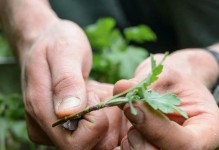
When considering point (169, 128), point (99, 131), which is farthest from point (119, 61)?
point (169, 128)

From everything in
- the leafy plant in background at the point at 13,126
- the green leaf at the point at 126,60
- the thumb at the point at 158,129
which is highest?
the thumb at the point at 158,129

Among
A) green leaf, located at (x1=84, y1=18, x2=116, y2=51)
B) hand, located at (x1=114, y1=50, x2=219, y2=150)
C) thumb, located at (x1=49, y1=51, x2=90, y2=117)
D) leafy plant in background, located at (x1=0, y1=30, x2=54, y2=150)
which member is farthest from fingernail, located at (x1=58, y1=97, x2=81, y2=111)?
green leaf, located at (x1=84, y1=18, x2=116, y2=51)

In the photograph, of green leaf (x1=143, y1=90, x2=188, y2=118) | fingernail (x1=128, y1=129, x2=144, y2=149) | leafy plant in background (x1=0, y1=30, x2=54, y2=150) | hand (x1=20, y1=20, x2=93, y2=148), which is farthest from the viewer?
leafy plant in background (x1=0, y1=30, x2=54, y2=150)

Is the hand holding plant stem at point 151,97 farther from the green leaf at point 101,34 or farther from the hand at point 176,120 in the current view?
the green leaf at point 101,34

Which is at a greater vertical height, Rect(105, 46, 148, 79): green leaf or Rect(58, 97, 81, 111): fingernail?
Rect(58, 97, 81, 111): fingernail

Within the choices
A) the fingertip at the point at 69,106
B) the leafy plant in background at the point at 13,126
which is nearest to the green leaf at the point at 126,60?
the leafy plant in background at the point at 13,126

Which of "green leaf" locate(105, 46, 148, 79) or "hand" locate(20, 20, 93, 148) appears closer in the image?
"hand" locate(20, 20, 93, 148)

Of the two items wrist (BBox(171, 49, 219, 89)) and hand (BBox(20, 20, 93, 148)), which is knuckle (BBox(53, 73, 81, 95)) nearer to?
hand (BBox(20, 20, 93, 148))
